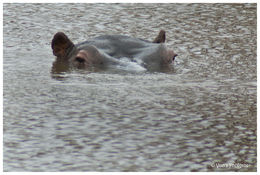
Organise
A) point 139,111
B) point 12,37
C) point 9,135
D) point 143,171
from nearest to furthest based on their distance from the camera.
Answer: point 143,171
point 9,135
point 139,111
point 12,37

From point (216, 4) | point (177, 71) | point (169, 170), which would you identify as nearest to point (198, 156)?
point (169, 170)

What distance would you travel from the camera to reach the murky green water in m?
4.52

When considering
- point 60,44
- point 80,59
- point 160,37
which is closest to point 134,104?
point 80,59

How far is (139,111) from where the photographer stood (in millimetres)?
5844

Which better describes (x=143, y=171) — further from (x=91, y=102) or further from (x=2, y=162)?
(x=91, y=102)

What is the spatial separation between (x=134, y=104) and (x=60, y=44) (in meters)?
2.70

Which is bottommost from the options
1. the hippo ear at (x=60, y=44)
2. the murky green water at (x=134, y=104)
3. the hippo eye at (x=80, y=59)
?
the murky green water at (x=134, y=104)

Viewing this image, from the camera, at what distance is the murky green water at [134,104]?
452cm

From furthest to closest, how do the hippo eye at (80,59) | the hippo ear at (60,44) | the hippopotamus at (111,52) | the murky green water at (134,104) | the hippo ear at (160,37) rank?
the hippo ear at (160,37)
the hippo ear at (60,44)
the hippo eye at (80,59)
the hippopotamus at (111,52)
the murky green water at (134,104)

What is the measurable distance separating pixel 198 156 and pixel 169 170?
38 cm

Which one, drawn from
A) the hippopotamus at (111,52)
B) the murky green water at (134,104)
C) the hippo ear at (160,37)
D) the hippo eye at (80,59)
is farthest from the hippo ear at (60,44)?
the hippo ear at (160,37)

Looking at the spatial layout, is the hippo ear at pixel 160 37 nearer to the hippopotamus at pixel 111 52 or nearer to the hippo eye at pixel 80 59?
the hippopotamus at pixel 111 52

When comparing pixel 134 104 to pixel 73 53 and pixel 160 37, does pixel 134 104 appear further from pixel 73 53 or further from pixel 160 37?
pixel 160 37

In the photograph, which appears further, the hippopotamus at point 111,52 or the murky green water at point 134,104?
the hippopotamus at point 111,52
